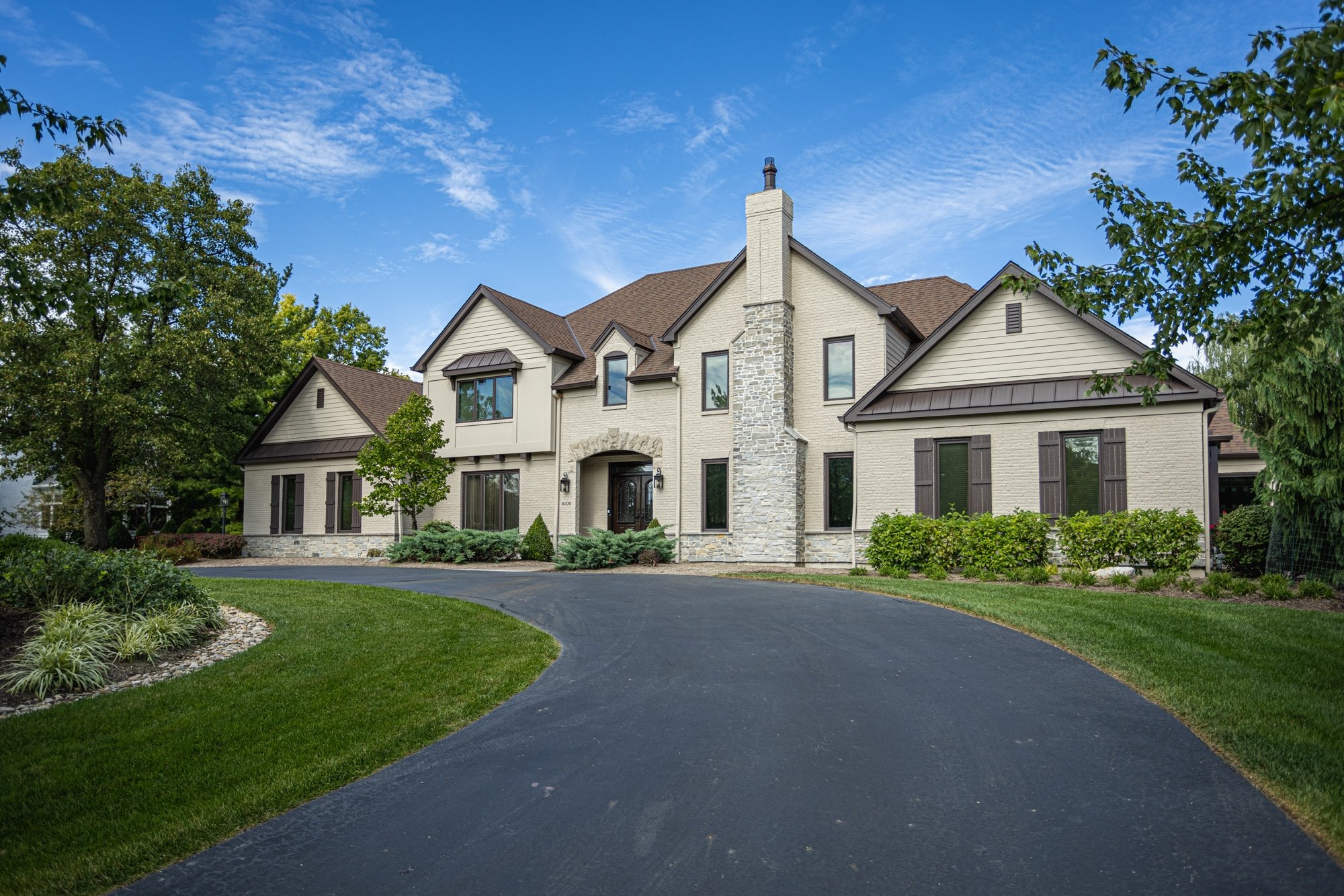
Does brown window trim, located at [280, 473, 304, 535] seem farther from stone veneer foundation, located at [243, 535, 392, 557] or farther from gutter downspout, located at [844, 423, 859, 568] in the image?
gutter downspout, located at [844, 423, 859, 568]

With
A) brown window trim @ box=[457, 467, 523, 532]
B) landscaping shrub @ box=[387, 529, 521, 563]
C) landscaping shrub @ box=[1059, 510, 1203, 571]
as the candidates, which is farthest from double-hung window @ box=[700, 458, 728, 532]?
landscaping shrub @ box=[1059, 510, 1203, 571]

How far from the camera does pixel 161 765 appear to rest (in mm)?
5656

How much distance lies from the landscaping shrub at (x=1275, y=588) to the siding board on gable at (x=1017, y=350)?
597 cm

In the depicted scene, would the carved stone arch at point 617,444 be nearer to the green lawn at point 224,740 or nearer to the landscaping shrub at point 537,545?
the landscaping shrub at point 537,545

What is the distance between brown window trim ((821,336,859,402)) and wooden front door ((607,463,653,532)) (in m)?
5.52

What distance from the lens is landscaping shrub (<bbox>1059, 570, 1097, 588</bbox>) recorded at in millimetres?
15125

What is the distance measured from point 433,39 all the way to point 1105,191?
1219 centimetres

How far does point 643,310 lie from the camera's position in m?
27.5

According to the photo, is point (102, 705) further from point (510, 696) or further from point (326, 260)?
point (326, 260)

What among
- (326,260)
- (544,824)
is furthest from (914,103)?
(326,260)

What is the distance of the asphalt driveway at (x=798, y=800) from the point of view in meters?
4.08

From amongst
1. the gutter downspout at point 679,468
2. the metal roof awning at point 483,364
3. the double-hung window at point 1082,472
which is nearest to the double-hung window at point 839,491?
the gutter downspout at point 679,468

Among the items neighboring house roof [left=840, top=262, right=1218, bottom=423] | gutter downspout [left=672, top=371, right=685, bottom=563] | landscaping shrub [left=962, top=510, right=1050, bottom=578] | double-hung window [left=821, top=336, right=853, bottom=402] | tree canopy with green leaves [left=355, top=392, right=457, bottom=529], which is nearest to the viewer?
neighboring house roof [left=840, top=262, right=1218, bottom=423]

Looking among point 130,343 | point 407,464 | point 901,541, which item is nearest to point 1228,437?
point 901,541
